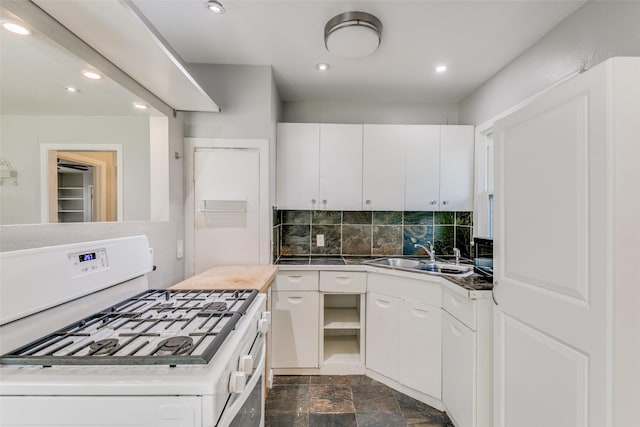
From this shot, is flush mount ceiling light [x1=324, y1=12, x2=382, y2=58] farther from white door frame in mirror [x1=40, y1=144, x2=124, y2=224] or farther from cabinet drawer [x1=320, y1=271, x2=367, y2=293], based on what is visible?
cabinet drawer [x1=320, y1=271, x2=367, y2=293]

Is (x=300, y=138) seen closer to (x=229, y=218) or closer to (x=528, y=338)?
(x=229, y=218)

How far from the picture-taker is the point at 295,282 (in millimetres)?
2344

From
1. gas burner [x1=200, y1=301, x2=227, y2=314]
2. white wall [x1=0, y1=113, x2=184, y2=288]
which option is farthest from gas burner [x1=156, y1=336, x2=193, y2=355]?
white wall [x1=0, y1=113, x2=184, y2=288]

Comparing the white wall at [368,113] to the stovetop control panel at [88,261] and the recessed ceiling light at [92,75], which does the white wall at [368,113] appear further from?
the stovetop control panel at [88,261]

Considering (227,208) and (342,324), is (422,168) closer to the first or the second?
(342,324)

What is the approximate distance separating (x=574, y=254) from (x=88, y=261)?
187cm

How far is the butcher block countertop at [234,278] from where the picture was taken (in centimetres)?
165

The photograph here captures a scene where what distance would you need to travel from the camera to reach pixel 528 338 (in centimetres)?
125

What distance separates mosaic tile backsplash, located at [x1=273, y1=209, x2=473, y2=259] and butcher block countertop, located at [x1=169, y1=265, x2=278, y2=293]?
0.73m

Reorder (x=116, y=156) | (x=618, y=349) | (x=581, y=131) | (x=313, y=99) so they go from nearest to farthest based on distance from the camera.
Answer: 1. (x=618, y=349)
2. (x=581, y=131)
3. (x=116, y=156)
4. (x=313, y=99)

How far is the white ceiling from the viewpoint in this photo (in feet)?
5.17

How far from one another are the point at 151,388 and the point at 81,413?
0.18 metres

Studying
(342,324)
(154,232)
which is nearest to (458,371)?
(342,324)

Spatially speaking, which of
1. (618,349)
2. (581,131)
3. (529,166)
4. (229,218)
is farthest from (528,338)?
(229,218)
